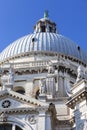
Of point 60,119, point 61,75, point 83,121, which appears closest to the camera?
point 83,121

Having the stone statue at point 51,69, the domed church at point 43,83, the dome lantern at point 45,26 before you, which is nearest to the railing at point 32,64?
the domed church at point 43,83

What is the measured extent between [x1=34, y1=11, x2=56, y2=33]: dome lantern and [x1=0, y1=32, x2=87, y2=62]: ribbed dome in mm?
6013

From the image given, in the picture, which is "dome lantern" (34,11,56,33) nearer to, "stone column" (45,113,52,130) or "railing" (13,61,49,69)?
"railing" (13,61,49,69)

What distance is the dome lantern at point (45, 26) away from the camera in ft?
181

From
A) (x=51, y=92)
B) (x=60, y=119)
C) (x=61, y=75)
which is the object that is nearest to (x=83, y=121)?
(x=60, y=119)

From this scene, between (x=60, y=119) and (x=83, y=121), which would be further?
(x=60, y=119)

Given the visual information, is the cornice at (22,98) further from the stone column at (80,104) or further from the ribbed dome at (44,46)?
the ribbed dome at (44,46)

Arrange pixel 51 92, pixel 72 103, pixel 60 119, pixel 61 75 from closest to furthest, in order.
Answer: pixel 72 103, pixel 60 119, pixel 51 92, pixel 61 75

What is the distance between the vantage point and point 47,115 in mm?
27766

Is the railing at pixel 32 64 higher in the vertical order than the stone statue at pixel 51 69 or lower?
higher

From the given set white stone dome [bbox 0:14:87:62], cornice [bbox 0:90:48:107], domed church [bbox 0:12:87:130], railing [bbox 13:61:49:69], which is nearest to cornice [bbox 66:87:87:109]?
domed church [bbox 0:12:87:130]

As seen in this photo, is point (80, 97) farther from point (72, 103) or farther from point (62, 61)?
point (62, 61)

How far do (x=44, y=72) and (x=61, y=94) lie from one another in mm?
4523

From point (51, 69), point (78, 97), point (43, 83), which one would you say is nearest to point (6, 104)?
point (43, 83)
